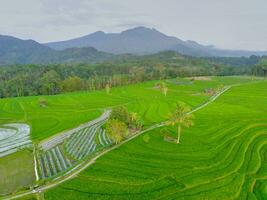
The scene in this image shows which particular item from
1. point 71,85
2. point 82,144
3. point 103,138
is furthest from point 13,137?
point 71,85

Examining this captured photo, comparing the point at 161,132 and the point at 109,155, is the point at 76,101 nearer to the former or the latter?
the point at 161,132

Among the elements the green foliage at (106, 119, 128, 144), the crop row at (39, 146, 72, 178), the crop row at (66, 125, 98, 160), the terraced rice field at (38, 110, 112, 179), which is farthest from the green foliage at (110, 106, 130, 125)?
the crop row at (39, 146, 72, 178)

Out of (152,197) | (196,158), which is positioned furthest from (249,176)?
(152,197)

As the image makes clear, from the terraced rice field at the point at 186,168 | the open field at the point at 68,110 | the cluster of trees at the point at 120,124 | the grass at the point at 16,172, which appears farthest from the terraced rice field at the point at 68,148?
the terraced rice field at the point at 186,168

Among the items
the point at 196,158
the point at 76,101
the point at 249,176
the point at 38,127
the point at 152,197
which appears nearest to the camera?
the point at 152,197

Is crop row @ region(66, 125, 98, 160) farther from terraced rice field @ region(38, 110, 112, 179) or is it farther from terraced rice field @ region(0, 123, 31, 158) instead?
terraced rice field @ region(0, 123, 31, 158)

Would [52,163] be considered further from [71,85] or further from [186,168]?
[71,85]

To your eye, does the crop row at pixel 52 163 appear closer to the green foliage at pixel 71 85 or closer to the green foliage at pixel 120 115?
the green foliage at pixel 120 115
